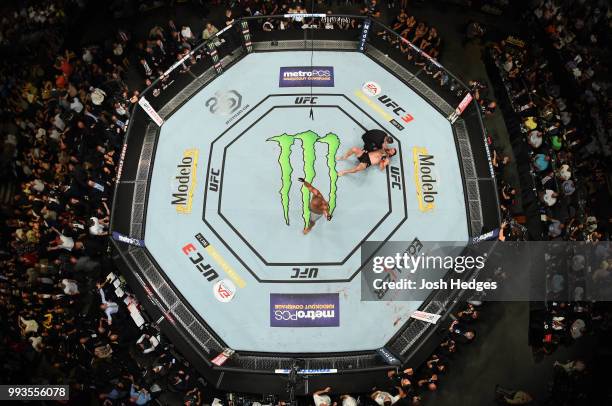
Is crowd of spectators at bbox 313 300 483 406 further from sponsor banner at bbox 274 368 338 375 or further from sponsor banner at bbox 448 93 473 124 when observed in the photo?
sponsor banner at bbox 448 93 473 124

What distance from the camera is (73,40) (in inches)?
572

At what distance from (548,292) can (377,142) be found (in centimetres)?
519

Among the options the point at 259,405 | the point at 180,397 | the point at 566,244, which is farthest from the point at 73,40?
the point at 566,244

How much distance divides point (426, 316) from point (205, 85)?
847 centimetres

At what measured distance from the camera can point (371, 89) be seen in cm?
1405

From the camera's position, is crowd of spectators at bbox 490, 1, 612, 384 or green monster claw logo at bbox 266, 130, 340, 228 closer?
crowd of spectators at bbox 490, 1, 612, 384

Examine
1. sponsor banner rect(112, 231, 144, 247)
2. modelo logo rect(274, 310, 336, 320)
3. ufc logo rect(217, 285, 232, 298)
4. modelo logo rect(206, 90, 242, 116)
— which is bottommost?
modelo logo rect(274, 310, 336, 320)

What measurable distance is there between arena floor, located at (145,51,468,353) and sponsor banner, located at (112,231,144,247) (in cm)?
32

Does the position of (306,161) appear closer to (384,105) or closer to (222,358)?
(384,105)

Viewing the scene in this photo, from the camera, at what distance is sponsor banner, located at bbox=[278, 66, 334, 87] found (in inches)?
556

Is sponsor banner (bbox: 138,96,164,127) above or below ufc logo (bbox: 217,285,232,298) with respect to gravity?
above

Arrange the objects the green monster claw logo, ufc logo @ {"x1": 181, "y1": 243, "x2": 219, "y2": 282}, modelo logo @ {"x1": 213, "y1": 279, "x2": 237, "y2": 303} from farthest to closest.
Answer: the green monster claw logo
ufc logo @ {"x1": 181, "y1": 243, "x2": 219, "y2": 282}
modelo logo @ {"x1": 213, "y1": 279, "x2": 237, "y2": 303}

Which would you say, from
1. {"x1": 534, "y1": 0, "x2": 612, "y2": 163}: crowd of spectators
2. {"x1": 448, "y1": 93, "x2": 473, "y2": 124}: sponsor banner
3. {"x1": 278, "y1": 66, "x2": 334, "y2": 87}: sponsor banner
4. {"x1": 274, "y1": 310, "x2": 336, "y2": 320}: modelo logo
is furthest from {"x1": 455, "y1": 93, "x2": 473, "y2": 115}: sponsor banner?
{"x1": 274, "y1": 310, "x2": 336, "y2": 320}: modelo logo

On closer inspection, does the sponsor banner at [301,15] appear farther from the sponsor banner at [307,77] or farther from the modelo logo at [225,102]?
the modelo logo at [225,102]
